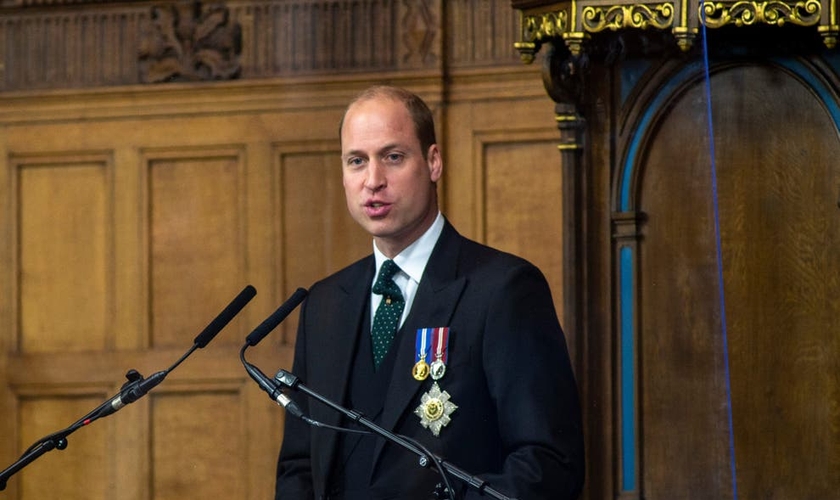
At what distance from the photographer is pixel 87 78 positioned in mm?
6547

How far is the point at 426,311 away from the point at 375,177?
1.01ft

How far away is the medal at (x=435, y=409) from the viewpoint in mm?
3051

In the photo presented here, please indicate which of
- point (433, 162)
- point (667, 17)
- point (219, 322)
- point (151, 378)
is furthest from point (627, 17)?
point (151, 378)

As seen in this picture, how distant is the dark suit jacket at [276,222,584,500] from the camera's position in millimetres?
2969

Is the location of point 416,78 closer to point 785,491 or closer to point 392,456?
point 785,491

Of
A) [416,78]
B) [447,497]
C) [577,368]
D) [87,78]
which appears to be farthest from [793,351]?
[87,78]

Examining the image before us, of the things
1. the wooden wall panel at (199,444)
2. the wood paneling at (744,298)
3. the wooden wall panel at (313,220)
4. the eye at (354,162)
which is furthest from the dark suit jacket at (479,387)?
the wooden wall panel at (199,444)

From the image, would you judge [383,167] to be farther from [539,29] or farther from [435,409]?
[539,29]

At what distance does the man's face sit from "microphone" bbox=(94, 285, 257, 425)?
0.32 meters

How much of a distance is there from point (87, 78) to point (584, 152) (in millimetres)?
2456

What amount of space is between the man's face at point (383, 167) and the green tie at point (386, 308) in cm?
10

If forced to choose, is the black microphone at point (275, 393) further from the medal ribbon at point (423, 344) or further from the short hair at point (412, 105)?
the short hair at point (412, 105)

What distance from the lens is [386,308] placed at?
3.29 metres

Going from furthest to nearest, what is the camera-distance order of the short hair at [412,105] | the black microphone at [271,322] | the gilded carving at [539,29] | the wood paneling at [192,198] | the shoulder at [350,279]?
the wood paneling at [192,198] < the gilded carving at [539,29] < the shoulder at [350,279] < the short hair at [412,105] < the black microphone at [271,322]
